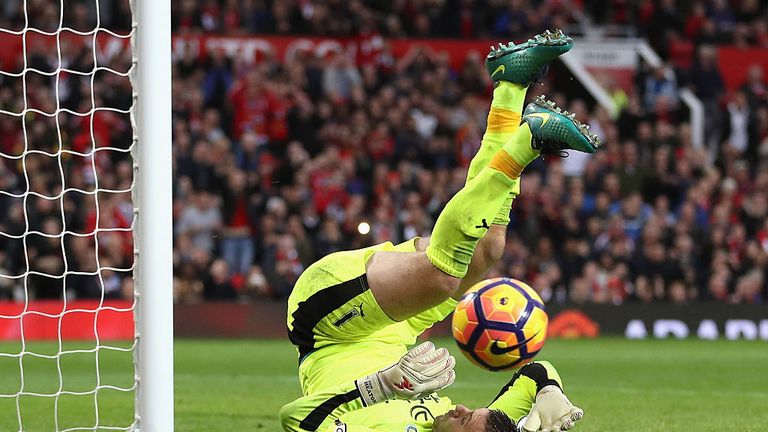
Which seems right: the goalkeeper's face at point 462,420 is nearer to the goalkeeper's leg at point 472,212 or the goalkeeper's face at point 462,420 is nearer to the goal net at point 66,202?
the goalkeeper's leg at point 472,212

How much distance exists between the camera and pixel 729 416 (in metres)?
7.88

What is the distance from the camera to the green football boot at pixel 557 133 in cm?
523

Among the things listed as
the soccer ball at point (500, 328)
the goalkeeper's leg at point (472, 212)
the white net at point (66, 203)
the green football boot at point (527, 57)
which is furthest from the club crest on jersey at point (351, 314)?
the white net at point (66, 203)

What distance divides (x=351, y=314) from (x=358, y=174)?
38.6 feet

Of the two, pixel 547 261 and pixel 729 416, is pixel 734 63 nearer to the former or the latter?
pixel 547 261

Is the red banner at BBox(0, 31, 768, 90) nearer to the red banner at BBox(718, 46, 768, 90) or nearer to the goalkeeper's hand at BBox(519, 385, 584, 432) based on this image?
the red banner at BBox(718, 46, 768, 90)

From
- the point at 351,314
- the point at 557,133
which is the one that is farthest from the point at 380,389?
the point at 557,133

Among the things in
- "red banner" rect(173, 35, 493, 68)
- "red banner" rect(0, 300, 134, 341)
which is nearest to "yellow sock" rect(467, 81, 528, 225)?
"red banner" rect(0, 300, 134, 341)

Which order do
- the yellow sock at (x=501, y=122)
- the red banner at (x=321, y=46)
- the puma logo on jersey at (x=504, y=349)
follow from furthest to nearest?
the red banner at (x=321, y=46), the puma logo on jersey at (x=504, y=349), the yellow sock at (x=501, y=122)

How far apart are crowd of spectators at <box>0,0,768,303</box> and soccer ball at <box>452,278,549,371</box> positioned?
8096 millimetres

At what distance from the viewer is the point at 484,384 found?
33.6 feet

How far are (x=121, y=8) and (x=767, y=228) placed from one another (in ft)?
31.8

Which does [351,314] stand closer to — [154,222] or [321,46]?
[154,222]

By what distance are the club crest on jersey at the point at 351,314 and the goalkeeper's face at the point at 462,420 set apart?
0.61 metres
